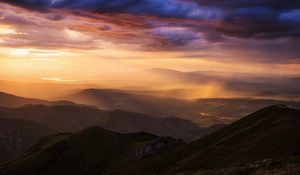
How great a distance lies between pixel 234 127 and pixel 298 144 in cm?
5914

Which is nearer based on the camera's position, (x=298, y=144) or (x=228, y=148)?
(x=298, y=144)

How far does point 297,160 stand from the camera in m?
58.2

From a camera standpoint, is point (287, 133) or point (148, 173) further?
point (148, 173)

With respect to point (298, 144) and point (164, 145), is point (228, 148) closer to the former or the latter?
point (298, 144)

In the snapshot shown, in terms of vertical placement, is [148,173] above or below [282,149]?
below

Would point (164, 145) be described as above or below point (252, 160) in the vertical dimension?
below

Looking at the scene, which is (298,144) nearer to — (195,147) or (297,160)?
(297,160)

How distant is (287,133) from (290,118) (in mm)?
18472

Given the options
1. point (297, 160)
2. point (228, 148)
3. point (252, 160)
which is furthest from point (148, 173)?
point (297, 160)

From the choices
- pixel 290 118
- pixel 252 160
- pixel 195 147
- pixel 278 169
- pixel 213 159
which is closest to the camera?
pixel 278 169

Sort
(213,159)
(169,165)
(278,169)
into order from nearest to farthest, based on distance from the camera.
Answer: (278,169), (213,159), (169,165)

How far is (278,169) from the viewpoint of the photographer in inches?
2162

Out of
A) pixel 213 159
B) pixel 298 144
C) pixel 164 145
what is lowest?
pixel 164 145

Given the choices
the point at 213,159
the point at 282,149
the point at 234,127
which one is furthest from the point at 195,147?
the point at 282,149
